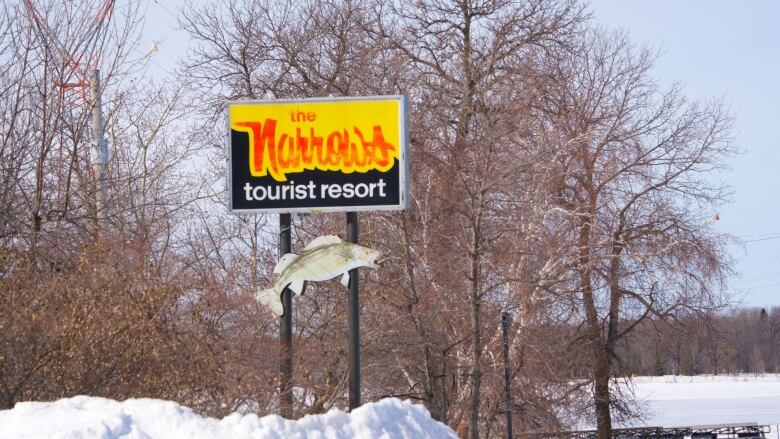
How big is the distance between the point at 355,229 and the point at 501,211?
6.97 metres

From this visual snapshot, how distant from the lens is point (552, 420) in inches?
867

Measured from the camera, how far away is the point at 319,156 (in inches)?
508

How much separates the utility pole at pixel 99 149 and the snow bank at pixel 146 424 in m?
9.22

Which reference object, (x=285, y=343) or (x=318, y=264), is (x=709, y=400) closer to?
(x=285, y=343)

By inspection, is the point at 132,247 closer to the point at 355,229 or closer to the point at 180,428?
the point at 355,229

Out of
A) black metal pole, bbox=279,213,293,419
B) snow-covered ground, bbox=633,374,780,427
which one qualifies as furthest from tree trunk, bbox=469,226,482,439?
snow-covered ground, bbox=633,374,780,427

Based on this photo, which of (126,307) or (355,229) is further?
(355,229)

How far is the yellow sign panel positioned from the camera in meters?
12.8

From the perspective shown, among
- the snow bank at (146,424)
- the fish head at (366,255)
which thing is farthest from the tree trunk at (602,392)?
the snow bank at (146,424)

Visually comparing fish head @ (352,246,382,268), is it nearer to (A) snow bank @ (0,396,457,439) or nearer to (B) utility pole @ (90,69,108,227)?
(A) snow bank @ (0,396,457,439)

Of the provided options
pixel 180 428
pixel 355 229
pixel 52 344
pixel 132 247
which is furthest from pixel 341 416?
pixel 132 247

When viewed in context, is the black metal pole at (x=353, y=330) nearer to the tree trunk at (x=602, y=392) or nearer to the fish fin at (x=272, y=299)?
the fish fin at (x=272, y=299)

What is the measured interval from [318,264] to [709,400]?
55.5 m

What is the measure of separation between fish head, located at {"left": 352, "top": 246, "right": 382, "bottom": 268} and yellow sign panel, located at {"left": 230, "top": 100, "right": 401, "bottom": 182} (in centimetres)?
99
